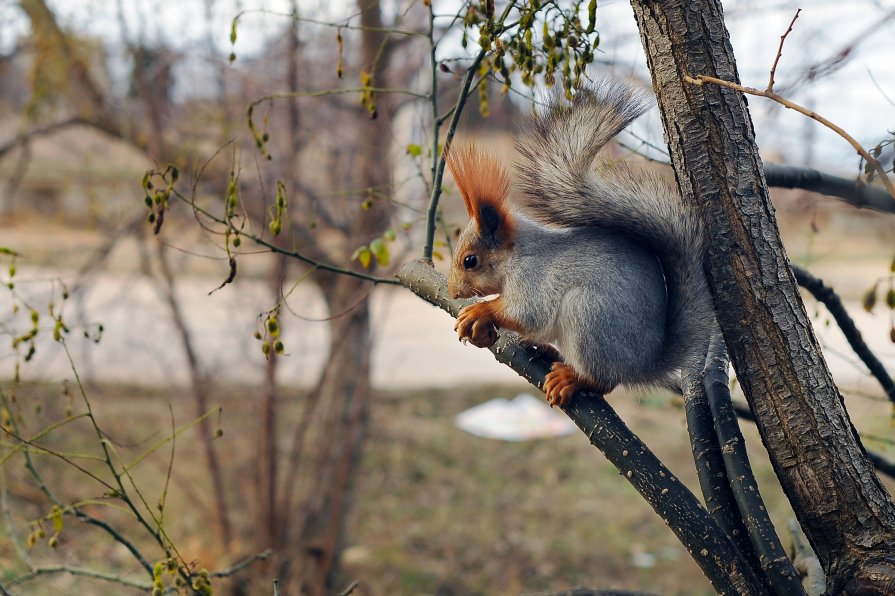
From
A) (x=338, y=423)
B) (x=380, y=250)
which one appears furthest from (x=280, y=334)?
(x=380, y=250)

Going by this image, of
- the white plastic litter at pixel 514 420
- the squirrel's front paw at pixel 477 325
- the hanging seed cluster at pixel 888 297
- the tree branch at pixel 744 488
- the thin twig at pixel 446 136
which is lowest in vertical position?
the tree branch at pixel 744 488

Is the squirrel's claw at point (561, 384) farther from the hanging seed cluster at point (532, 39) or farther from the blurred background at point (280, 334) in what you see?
the blurred background at point (280, 334)

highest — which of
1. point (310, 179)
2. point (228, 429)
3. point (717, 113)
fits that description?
point (310, 179)

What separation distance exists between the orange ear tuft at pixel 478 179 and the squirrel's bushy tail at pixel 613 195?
104 millimetres

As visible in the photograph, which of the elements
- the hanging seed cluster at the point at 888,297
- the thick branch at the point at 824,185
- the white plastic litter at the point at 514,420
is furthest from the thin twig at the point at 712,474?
the white plastic litter at the point at 514,420

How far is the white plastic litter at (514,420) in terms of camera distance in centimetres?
580

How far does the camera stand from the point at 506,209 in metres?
1.68

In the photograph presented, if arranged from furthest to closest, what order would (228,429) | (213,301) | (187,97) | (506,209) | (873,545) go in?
(213,301) → (228,429) → (187,97) → (506,209) → (873,545)

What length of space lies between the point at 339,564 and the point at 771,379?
329 centimetres

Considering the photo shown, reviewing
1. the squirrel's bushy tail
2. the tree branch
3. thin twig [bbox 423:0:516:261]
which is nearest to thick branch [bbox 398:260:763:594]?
the tree branch

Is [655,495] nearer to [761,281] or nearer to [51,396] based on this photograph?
[761,281]

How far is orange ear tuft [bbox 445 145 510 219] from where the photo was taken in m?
1.54

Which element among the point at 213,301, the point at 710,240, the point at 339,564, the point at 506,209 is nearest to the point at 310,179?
the point at 213,301

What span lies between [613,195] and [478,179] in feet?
0.97
